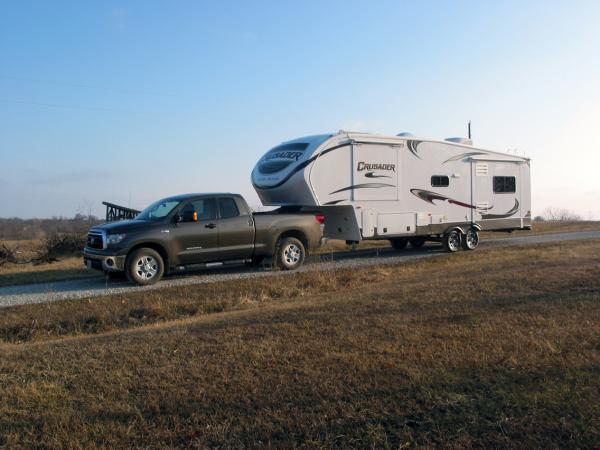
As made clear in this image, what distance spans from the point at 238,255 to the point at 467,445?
919 centimetres

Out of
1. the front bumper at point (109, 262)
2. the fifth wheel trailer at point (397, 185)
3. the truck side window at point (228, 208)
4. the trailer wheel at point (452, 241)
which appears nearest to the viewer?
the front bumper at point (109, 262)

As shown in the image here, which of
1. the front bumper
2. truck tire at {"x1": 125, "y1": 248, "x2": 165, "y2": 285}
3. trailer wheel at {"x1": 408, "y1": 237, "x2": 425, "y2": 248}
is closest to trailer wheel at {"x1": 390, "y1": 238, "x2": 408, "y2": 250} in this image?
trailer wheel at {"x1": 408, "y1": 237, "x2": 425, "y2": 248}

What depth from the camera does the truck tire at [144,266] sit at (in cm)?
1098

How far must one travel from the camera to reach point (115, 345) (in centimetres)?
593

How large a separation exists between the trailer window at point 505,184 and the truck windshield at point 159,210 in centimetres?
1045

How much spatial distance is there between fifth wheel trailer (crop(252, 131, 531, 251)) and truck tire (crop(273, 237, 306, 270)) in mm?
1107

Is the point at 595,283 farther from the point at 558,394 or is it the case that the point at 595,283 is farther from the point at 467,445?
the point at 467,445

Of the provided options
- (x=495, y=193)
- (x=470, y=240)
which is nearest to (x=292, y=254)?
(x=470, y=240)

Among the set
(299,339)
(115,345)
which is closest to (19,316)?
(115,345)

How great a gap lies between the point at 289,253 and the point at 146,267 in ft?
11.5

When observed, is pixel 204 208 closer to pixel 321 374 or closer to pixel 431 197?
pixel 431 197

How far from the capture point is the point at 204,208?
12.1 meters

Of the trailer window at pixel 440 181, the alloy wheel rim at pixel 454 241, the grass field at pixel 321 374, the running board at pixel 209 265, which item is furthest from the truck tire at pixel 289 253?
the alloy wheel rim at pixel 454 241

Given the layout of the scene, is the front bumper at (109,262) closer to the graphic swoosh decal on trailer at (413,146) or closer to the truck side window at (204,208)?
the truck side window at (204,208)
